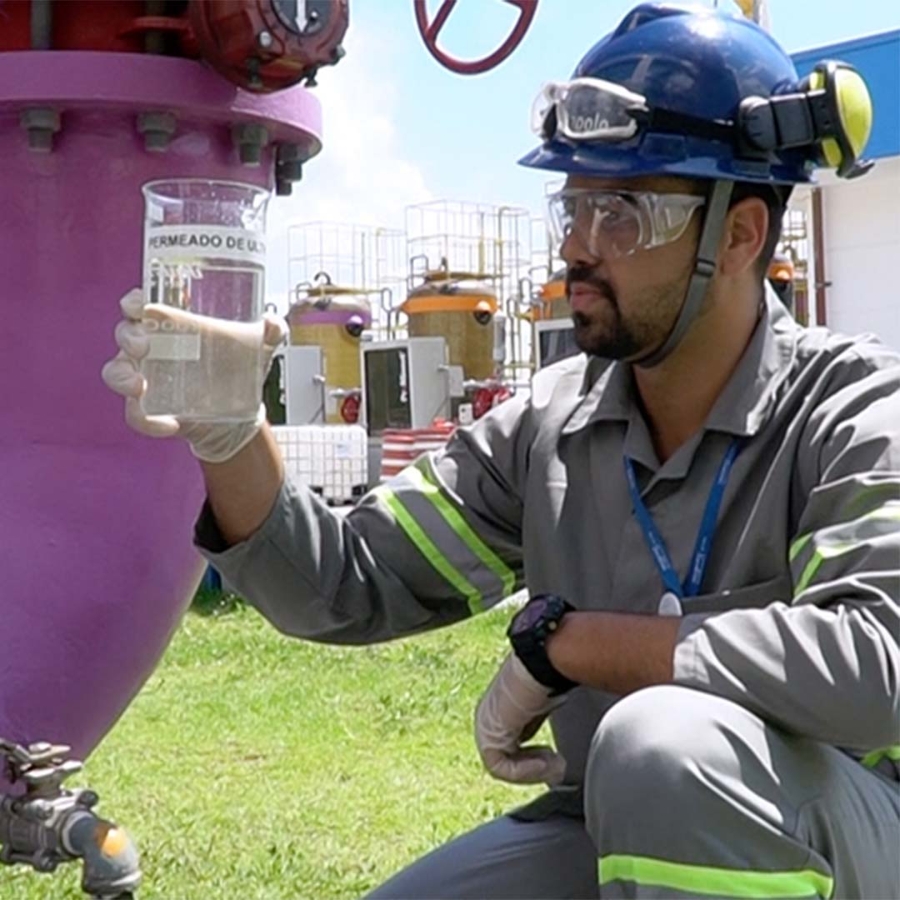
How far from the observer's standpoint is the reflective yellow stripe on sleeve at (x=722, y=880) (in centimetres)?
143

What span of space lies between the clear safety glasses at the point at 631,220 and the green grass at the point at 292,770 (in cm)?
135

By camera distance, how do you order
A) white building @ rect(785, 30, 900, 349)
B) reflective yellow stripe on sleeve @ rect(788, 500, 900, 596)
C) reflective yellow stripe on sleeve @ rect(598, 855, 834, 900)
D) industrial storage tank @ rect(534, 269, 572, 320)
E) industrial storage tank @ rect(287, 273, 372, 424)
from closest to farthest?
reflective yellow stripe on sleeve @ rect(598, 855, 834, 900) < reflective yellow stripe on sleeve @ rect(788, 500, 900, 596) < industrial storage tank @ rect(534, 269, 572, 320) < white building @ rect(785, 30, 900, 349) < industrial storage tank @ rect(287, 273, 372, 424)

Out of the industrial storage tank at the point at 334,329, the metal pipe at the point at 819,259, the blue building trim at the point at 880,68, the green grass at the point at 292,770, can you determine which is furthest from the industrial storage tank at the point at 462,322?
the green grass at the point at 292,770

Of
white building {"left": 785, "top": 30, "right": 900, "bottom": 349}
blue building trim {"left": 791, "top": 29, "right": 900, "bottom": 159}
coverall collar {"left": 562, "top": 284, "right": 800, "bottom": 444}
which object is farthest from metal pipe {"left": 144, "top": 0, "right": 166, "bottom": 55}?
white building {"left": 785, "top": 30, "right": 900, "bottom": 349}

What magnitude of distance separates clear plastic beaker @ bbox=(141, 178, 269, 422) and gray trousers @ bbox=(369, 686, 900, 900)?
0.59m

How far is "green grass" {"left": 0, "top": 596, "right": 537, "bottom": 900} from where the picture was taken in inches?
116

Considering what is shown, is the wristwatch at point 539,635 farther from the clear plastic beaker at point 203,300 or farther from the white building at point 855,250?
the white building at point 855,250

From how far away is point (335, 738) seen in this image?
425cm

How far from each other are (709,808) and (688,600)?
0.36 meters

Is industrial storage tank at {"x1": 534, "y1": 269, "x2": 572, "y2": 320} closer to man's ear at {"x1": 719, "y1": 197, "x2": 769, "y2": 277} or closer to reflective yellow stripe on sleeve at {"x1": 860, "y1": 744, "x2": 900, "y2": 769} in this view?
man's ear at {"x1": 719, "y1": 197, "x2": 769, "y2": 277}

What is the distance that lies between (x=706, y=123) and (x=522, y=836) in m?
0.91

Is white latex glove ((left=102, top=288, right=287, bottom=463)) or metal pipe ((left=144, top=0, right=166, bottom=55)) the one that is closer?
white latex glove ((left=102, top=288, right=287, bottom=463))

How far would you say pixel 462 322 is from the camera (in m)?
12.4

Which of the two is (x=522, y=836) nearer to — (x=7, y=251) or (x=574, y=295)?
(x=574, y=295)
